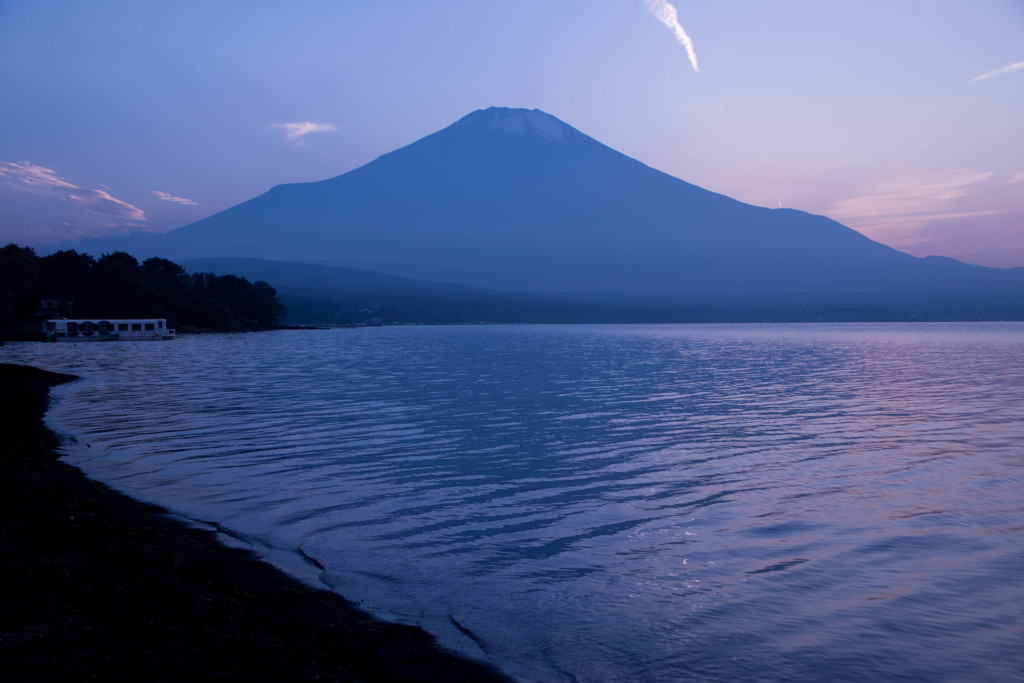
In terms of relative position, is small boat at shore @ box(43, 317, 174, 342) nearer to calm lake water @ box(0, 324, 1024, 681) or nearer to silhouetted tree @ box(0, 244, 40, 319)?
silhouetted tree @ box(0, 244, 40, 319)

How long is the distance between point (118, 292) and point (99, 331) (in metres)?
12.5

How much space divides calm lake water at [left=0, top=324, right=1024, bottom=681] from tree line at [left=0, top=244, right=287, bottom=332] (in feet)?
360

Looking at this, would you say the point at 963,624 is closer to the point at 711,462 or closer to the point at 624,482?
the point at 624,482

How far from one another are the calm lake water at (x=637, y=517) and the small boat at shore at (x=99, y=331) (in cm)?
9386

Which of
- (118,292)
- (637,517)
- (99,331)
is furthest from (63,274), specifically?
(637,517)

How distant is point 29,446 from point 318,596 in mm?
14165

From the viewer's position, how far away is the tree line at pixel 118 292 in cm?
11950

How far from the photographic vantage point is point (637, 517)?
42.8ft

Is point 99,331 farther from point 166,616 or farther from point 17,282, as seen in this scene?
point 166,616

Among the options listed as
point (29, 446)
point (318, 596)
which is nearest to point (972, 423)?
A: point (318, 596)

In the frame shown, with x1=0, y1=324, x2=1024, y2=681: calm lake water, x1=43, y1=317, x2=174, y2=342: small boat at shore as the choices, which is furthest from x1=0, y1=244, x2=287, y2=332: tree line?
x1=0, y1=324, x2=1024, y2=681: calm lake water

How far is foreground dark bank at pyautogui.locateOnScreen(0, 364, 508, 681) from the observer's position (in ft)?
21.0

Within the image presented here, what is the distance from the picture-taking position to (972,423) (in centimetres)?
2402

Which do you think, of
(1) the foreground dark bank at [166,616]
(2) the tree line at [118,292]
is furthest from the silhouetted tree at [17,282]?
(1) the foreground dark bank at [166,616]
